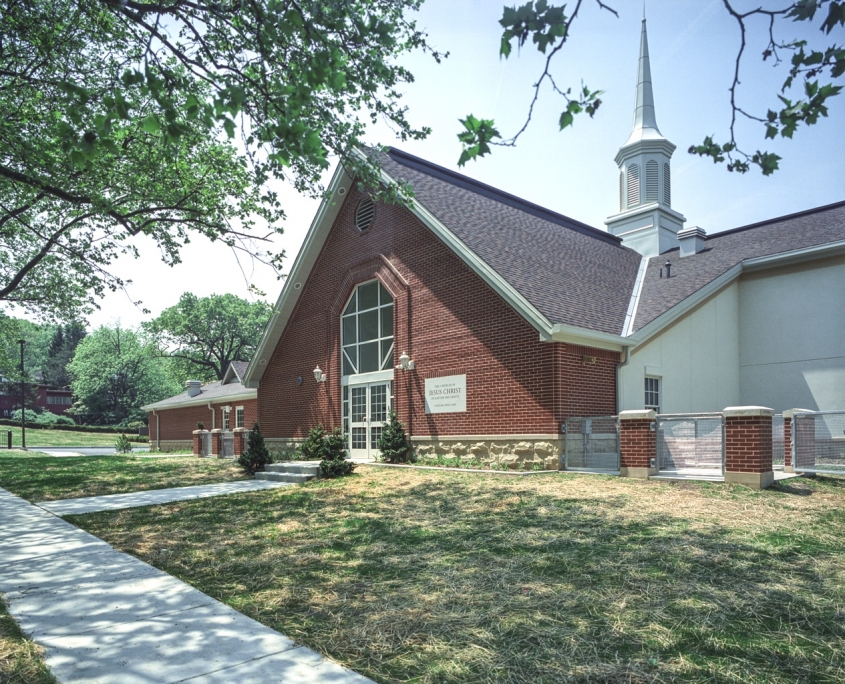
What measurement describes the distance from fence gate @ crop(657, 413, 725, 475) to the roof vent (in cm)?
1106

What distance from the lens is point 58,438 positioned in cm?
4891

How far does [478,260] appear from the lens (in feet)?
46.3

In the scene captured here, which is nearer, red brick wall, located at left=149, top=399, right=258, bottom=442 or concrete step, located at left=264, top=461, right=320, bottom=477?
concrete step, located at left=264, top=461, right=320, bottom=477

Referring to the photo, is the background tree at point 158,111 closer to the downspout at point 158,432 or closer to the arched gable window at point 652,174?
the arched gable window at point 652,174

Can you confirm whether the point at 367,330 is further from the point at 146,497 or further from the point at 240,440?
the point at 146,497

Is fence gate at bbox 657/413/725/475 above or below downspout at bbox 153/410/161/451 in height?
above

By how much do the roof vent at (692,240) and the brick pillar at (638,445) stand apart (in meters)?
11.2

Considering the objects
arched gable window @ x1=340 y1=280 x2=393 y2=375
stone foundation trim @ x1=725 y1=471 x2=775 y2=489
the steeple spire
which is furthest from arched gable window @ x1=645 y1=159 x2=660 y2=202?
stone foundation trim @ x1=725 y1=471 x2=775 y2=489

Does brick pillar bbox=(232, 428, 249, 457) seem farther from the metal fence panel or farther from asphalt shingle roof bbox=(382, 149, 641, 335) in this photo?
the metal fence panel

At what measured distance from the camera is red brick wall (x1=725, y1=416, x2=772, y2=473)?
9836 mm

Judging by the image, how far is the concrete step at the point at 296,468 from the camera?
13851 mm

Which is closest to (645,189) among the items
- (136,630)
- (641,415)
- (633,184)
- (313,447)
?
(633,184)

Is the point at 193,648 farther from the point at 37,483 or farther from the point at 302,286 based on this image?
the point at 302,286

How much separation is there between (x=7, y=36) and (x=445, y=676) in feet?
47.4
